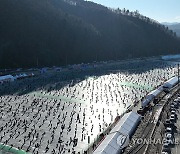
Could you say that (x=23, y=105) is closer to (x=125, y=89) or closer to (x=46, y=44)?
(x=125, y=89)

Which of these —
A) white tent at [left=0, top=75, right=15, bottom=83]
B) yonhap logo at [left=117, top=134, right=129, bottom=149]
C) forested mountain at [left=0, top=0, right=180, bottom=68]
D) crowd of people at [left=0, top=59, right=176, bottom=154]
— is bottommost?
crowd of people at [left=0, top=59, right=176, bottom=154]

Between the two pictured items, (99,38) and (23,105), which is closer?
(23,105)

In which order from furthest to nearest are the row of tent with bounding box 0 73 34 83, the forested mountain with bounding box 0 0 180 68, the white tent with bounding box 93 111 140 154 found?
the forested mountain with bounding box 0 0 180 68
the row of tent with bounding box 0 73 34 83
the white tent with bounding box 93 111 140 154

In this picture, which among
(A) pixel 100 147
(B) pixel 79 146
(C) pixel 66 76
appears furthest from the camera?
(C) pixel 66 76

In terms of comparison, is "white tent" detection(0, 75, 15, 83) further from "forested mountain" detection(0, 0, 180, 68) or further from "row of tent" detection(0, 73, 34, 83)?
"forested mountain" detection(0, 0, 180, 68)

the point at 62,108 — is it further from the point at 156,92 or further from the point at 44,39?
the point at 44,39

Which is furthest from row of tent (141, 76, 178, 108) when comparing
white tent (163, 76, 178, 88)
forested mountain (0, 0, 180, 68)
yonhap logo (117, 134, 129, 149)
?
forested mountain (0, 0, 180, 68)

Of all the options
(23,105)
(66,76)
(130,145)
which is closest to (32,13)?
(66,76)
